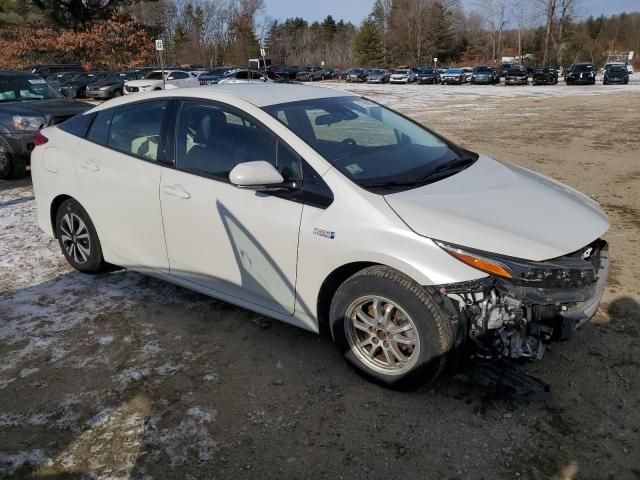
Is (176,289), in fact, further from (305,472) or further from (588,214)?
(588,214)

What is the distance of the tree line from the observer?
4197cm

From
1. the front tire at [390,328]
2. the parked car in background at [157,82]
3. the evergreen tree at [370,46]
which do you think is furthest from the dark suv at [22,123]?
the evergreen tree at [370,46]

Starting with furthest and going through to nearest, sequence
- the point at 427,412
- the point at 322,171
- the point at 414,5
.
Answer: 1. the point at 414,5
2. the point at 322,171
3. the point at 427,412

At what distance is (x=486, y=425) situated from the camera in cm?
283

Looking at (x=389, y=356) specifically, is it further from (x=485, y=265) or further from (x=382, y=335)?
(x=485, y=265)

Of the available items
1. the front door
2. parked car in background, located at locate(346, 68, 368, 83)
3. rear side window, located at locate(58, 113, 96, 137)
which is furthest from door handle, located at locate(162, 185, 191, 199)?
parked car in background, located at locate(346, 68, 368, 83)

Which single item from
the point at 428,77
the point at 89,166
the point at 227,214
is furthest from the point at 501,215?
the point at 428,77

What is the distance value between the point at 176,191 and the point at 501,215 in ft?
6.93

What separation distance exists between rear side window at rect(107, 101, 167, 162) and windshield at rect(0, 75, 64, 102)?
20.2ft

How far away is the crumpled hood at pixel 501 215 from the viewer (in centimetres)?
276

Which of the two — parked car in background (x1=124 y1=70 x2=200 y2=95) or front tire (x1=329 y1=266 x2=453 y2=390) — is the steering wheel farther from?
parked car in background (x1=124 y1=70 x2=200 y2=95)

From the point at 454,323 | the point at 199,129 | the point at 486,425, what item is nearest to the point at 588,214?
the point at 454,323

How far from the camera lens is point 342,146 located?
3.55 meters

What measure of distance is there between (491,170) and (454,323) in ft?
4.65
